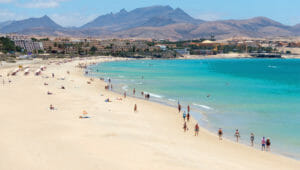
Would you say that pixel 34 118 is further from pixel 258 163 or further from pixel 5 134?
pixel 258 163

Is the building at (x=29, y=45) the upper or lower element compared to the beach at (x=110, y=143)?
upper

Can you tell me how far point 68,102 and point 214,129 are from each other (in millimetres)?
13583

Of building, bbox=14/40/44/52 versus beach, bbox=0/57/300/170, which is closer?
beach, bbox=0/57/300/170

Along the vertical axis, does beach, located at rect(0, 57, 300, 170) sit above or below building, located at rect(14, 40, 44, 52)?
below

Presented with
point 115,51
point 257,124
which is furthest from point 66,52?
point 257,124

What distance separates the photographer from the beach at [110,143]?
1391 centimetres

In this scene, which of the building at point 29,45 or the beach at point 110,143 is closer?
the beach at point 110,143

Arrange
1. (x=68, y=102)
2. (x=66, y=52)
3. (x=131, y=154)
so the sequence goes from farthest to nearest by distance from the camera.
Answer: (x=66, y=52) < (x=68, y=102) < (x=131, y=154)

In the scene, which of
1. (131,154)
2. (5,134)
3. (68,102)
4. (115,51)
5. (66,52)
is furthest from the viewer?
→ (115,51)

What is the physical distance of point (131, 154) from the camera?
49.2ft

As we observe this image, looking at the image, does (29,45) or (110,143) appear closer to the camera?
(110,143)

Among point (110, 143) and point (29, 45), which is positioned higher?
point (29, 45)

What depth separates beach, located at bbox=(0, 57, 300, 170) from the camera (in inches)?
548

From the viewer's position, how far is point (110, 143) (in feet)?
54.5
